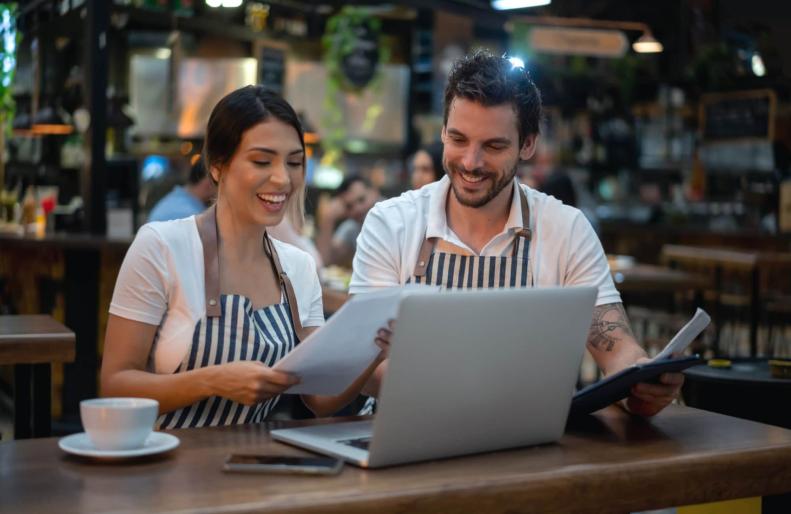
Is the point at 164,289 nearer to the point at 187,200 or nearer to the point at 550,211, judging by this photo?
the point at 550,211

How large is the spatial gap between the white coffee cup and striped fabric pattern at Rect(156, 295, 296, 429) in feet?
1.98

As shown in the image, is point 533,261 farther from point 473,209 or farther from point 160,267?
point 160,267

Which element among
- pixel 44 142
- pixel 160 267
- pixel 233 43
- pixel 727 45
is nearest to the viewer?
pixel 160 267

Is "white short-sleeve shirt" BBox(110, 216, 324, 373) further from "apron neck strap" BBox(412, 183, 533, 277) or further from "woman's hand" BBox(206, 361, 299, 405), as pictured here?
"apron neck strap" BBox(412, 183, 533, 277)

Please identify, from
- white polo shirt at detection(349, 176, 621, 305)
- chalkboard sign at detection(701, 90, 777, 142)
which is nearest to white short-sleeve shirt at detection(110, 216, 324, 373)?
white polo shirt at detection(349, 176, 621, 305)

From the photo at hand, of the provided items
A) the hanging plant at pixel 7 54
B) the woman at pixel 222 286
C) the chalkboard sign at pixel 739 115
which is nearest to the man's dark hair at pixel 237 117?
the woman at pixel 222 286

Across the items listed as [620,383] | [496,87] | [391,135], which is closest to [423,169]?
[496,87]

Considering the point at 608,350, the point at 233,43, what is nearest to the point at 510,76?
the point at 608,350

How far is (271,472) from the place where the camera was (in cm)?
170

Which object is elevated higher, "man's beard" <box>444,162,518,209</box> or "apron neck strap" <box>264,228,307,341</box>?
"man's beard" <box>444,162,518,209</box>

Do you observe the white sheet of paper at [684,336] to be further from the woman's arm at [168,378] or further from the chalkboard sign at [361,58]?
the chalkboard sign at [361,58]

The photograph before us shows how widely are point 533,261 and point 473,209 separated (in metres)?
0.20

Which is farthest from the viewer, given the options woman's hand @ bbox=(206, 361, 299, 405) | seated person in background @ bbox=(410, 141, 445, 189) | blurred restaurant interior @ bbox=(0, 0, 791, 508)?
blurred restaurant interior @ bbox=(0, 0, 791, 508)

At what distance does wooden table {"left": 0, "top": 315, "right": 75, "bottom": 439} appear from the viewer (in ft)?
10.2
